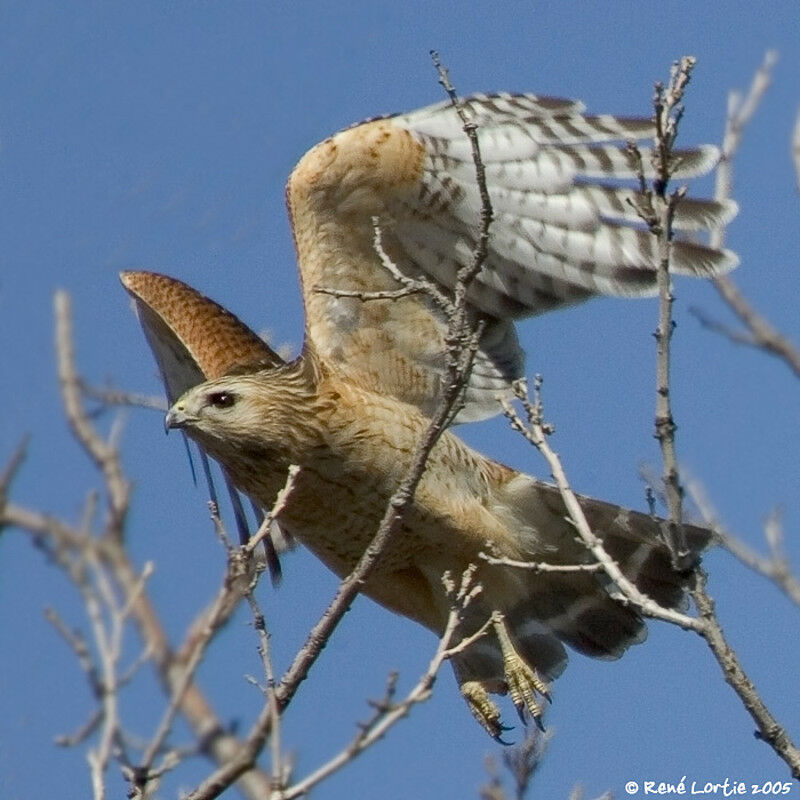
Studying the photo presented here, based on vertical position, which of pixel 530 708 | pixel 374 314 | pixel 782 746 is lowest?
pixel 782 746

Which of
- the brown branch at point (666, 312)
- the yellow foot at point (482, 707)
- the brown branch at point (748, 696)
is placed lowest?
the brown branch at point (748, 696)

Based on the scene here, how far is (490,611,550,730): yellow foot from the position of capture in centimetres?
624

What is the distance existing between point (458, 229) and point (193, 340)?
4.18 ft

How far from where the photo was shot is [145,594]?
489cm

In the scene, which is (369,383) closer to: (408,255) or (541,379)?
(408,255)

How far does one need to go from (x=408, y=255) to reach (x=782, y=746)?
3118 mm

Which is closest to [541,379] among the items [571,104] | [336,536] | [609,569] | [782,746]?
[609,569]

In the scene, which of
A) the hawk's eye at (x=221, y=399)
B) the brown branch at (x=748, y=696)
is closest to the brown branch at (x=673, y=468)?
the brown branch at (x=748, y=696)

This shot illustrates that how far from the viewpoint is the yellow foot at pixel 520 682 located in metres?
6.24

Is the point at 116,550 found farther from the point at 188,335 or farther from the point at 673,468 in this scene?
the point at 188,335

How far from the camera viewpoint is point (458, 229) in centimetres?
643

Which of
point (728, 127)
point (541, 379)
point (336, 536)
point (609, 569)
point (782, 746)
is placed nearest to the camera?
point (782, 746)

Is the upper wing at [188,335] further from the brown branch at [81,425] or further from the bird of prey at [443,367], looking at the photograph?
the brown branch at [81,425]

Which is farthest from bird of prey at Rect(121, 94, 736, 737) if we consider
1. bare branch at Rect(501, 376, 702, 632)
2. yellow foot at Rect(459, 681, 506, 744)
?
bare branch at Rect(501, 376, 702, 632)
